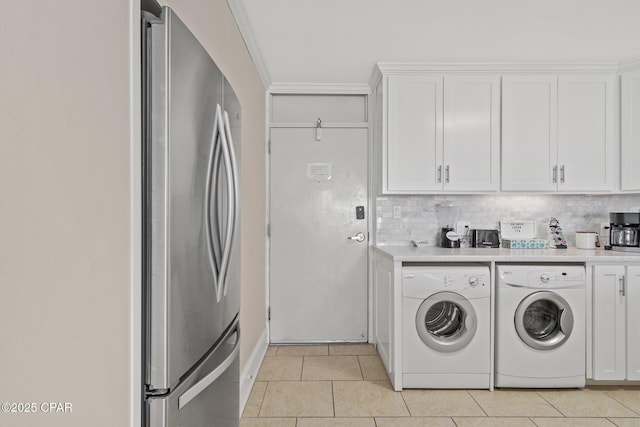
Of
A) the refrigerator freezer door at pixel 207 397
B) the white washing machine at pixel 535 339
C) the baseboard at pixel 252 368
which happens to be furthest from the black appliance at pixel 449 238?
the refrigerator freezer door at pixel 207 397

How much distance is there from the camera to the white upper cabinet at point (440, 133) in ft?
10.7

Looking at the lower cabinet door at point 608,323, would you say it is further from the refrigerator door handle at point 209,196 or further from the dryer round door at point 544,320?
the refrigerator door handle at point 209,196

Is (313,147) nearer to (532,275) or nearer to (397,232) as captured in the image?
(397,232)

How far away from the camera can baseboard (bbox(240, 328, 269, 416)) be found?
248 centimetres

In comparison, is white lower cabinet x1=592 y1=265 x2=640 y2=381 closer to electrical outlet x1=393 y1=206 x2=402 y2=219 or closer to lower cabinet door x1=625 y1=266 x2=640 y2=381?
lower cabinet door x1=625 y1=266 x2=640 y2=381

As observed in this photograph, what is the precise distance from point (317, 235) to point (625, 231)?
2.57 metres

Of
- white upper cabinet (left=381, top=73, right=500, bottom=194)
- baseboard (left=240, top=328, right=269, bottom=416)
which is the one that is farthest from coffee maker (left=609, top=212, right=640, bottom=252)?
baseboard (left=240, top=328, right=269, bottom=416)

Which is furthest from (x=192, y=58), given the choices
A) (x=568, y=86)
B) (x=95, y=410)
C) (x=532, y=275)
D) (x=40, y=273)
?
(x=568, y=86)

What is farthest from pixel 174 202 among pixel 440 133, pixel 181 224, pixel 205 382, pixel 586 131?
pixel 586 131

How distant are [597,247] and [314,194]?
256 cm

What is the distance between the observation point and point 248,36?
263cm

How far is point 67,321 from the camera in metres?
0.77

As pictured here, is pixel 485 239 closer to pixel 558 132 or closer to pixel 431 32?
Answer: pixel 558 132

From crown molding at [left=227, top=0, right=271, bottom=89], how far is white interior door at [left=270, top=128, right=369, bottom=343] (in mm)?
643
